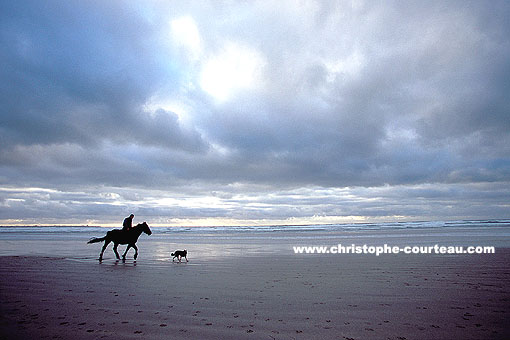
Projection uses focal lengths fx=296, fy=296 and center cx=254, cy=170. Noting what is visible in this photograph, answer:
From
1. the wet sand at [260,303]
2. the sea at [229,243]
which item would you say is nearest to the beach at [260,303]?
the wet sand at [260,303]

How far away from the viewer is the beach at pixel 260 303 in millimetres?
4488

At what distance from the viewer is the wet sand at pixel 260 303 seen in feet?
14.7

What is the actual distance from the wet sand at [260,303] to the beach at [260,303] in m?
0.02

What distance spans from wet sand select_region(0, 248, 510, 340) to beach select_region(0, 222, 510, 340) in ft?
0.06

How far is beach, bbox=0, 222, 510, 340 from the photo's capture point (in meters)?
4.49

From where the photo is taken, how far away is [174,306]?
19.4 feet

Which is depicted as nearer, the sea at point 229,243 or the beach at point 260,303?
the beach at point 260,303

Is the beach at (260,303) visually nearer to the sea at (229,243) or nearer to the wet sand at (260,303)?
the wet sand at (260,303)

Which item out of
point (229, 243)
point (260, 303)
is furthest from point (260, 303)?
point (229, 243)

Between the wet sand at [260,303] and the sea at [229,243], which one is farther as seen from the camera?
the sea at [229,243]

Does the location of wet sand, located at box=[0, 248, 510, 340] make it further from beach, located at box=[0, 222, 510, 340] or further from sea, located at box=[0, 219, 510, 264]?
sea, located at box=[0, 219, 510, 264]

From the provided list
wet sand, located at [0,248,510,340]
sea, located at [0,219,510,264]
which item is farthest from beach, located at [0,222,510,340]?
sea, located at [0,219,510,264]

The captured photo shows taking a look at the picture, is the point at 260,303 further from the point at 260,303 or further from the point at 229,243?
the point at 229,243

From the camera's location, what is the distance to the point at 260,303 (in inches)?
239
